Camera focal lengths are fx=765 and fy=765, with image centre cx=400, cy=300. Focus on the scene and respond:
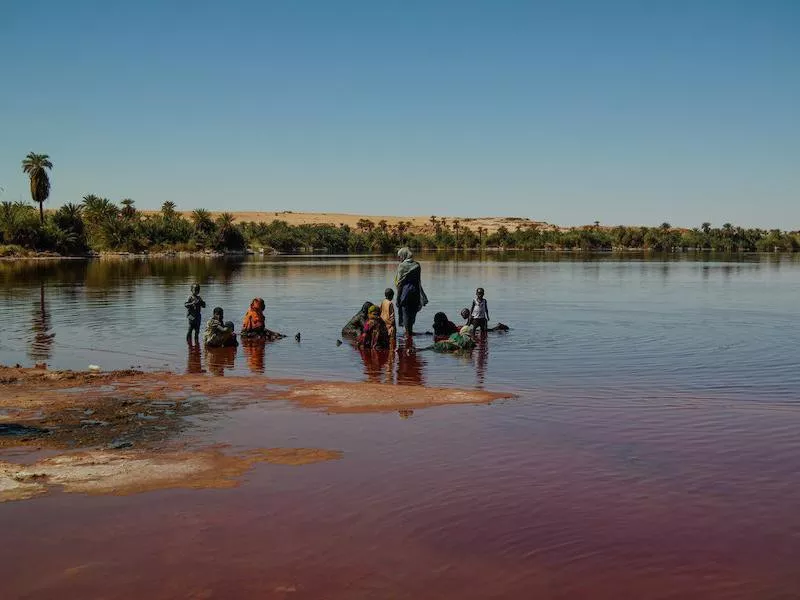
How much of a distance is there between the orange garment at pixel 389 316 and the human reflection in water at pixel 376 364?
464mm

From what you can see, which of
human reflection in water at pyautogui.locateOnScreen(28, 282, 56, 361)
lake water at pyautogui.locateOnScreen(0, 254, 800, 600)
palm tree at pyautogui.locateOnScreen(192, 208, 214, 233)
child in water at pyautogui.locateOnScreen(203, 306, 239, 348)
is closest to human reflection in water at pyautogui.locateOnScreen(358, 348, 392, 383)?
lake water at pyautogui.locateOnScreen(0, 254, 800, 600)

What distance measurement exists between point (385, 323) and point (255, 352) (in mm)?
3040

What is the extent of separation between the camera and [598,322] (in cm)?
2389

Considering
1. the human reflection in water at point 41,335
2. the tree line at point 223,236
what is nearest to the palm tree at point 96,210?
the tree line at point 223,236

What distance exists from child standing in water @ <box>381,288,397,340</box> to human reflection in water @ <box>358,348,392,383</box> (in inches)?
18.6

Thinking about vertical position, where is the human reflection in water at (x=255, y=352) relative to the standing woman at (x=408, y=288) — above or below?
below

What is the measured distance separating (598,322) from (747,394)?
11.5 meters

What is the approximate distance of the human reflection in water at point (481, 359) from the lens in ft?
46.4

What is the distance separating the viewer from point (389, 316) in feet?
58.1

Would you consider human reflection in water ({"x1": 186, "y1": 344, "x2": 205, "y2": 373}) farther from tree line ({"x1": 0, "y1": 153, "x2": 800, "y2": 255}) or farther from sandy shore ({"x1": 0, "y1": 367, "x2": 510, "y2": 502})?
tree line ({"x1": 0, "y1": 153, "x2": 800, "y2": 255})

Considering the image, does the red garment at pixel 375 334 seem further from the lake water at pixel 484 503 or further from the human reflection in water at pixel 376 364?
the lake water at pixel 484 503

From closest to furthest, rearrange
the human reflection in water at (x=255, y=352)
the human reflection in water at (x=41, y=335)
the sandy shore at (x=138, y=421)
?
the sandy shore at (x=138, y=421) → the human reflection in water at (x=255, y=352) → the human reflection in water at (x=41, y=335)

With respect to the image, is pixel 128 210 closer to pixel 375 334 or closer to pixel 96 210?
pixel 96 210

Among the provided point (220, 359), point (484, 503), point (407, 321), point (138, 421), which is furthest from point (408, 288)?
point (484, 503)
